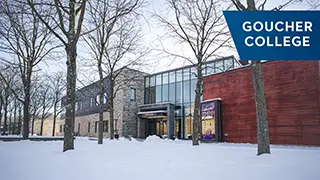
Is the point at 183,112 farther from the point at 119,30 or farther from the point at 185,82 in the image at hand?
the point at 119,30

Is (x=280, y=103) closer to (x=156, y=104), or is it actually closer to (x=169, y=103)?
(x=169, y=103)

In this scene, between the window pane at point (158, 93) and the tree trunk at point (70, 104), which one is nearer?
the tree trunk at point (70, 104)

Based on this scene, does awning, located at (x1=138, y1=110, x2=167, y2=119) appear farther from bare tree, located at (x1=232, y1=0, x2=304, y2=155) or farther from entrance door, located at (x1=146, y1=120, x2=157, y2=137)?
bare tree, located at (x1=232, y1=0, x2=304, y2=155)

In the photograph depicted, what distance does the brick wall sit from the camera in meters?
18.2

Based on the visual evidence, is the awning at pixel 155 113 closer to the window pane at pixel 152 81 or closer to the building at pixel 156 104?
the building at pixel 156 104

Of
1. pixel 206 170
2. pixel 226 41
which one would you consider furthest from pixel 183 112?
pixel 206 170

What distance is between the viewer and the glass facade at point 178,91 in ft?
108

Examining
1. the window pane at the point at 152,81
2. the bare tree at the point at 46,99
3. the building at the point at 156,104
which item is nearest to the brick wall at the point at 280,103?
the building at the point at 156,104

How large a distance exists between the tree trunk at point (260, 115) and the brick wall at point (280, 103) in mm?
9519

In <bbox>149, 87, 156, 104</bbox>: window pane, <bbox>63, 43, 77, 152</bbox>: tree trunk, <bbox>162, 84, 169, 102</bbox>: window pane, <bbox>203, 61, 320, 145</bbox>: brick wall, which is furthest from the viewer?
<bbox>149, 87, 156, 104</bbox>: window pane

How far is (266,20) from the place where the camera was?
5848mm

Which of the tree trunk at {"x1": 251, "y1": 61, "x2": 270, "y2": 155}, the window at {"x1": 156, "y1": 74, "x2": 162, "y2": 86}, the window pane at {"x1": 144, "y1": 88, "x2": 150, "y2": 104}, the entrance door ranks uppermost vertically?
the window at {"x1": 156, "y1": 74, "x2": 162, "y2": 86}

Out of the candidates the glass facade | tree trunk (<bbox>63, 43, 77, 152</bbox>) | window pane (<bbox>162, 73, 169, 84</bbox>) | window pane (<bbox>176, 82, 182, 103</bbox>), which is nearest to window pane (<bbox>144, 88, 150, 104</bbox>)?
the glass facade

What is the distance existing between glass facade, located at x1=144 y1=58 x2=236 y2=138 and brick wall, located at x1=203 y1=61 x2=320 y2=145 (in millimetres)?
6485
